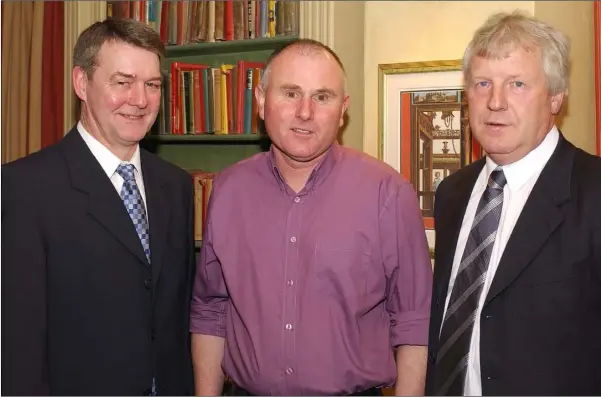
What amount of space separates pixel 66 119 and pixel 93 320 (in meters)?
1.99

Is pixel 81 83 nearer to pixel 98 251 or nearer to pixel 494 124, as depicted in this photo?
pixel 98 251

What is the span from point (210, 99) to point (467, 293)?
1.78 meters

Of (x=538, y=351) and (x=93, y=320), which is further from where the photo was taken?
(x=93, y=320)

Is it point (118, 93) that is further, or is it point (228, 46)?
point (228, 46)

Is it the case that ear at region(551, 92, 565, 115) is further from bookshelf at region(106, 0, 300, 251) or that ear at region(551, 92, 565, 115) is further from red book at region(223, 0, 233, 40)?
red book at region(223, 0, 233, 40)

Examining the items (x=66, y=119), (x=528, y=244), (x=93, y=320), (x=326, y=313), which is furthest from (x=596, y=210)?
(x=66, y=119)

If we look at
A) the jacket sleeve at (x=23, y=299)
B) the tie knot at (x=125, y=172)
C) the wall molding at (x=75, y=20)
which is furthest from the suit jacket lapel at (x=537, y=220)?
the wall molding at (x=75, y=20)

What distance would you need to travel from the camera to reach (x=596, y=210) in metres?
1.76

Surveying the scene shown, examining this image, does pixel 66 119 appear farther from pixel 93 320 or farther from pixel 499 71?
pixel 499 71

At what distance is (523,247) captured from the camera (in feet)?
5.94

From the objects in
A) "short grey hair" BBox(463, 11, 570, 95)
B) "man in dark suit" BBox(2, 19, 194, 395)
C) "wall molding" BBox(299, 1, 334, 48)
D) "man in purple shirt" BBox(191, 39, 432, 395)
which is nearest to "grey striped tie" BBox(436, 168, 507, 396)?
"man in purple shirt" BBox(191, 39, 432, 395)

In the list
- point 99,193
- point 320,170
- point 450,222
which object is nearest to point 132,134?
point 99,193

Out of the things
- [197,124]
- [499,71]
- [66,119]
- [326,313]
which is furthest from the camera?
[66,119]

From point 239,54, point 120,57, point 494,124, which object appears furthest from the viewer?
point 239,54
